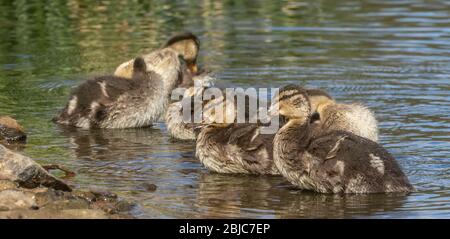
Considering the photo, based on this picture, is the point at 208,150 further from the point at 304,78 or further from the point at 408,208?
the point at 304,78

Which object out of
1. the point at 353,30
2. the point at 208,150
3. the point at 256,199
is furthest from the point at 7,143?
the point at 353,30

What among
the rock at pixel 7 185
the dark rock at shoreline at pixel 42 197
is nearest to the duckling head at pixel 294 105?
the dark rock at shoreline at pixel 42 197

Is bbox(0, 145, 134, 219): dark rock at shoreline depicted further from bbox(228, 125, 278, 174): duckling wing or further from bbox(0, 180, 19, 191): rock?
bbox(228, 125, 278, 174): duckling wing

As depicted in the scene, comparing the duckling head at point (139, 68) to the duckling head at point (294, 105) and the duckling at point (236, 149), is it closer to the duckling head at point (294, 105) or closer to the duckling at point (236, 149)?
the duckling at point (236, 149)

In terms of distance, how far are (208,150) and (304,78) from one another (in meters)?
4.18

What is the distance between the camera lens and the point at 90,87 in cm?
1154

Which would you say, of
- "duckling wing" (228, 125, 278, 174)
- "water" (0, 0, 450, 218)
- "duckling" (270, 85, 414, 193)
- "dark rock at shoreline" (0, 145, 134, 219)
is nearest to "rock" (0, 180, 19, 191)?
"dark rock at shoreline" (0, 145, 134, 219)

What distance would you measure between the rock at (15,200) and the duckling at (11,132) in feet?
10.2

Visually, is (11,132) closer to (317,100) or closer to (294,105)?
(317,100)

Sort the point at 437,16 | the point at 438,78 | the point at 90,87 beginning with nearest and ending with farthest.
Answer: the point at 90,87 → the point at 438,78 → the point at 437,16

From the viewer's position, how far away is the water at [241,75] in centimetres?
831

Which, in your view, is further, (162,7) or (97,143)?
(162,7)

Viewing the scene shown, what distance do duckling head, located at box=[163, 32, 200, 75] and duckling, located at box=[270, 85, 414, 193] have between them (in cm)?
486

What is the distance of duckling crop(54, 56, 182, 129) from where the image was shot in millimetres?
11438
